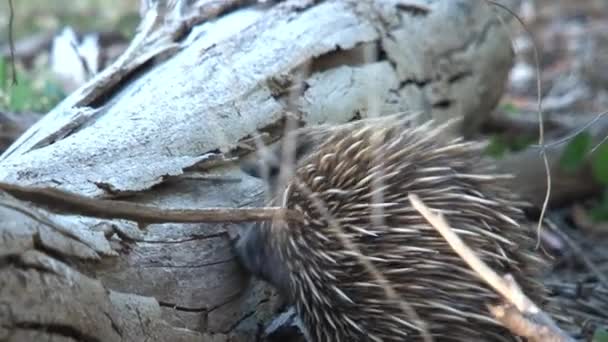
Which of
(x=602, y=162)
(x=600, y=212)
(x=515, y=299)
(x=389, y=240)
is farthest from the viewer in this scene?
(x=600, y=212)

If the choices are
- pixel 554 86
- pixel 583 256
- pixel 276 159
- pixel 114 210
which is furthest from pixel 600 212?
pixel 114 210

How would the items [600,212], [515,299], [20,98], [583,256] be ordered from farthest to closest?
[600,212] < [20,98] < [583,256] < [515,299]

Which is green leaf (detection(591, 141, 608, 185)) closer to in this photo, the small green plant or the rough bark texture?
the rough bark texture

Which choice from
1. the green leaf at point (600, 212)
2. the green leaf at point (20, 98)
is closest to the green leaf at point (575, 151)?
the green leaf at point (600, 212)

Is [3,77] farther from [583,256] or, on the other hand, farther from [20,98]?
[583,256]

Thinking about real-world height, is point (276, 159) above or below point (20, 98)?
below

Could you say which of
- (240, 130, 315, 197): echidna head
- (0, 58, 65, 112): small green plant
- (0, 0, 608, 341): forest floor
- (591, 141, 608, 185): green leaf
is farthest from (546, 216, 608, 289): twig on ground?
(0, 58, 65, 112): small green plant

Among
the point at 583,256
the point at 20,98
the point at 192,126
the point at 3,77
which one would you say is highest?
the point at 3,77
